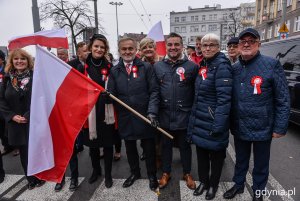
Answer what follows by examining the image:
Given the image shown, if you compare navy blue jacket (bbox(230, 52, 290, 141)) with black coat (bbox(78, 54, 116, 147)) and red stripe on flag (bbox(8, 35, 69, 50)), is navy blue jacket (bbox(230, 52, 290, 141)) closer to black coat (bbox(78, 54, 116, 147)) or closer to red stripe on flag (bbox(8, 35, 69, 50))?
black coat (bbox(78, 54, 116, 147))

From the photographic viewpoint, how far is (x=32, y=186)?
3.76 m

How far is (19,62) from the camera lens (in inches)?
141

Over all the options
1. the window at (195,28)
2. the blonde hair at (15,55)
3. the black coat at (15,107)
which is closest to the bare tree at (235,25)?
the blonde hair at (15,55)

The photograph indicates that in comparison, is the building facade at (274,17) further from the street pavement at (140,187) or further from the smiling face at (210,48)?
the smiling face at (210,48)

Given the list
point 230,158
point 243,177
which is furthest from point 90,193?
point 230,158

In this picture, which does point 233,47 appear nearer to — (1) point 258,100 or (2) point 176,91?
(2) point 176,91

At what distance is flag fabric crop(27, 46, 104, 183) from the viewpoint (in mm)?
2975

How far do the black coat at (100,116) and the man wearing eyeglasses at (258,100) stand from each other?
5.57ft

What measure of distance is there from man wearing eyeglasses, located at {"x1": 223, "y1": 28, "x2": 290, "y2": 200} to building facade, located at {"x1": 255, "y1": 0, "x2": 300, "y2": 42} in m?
29.3

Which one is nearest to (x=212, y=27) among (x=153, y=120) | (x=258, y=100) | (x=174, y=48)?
(x=174, y=48)

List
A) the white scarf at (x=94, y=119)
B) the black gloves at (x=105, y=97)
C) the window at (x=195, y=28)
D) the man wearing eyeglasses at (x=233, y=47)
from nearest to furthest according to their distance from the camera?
1. the black gloves at (x=105, y=97)
2. the white scarf at (x=94, y=119)
3. the man wearing eyeglasses at (x=233, y=47)
4. the window at (x=195, y=28)

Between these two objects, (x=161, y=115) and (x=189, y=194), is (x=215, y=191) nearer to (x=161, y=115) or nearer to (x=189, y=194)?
(x=189, y=194)

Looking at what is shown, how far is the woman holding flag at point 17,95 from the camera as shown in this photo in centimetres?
355

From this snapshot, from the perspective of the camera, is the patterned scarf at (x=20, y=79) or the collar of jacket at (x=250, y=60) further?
the patterned scarf at (x=20, y=79)
